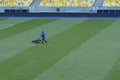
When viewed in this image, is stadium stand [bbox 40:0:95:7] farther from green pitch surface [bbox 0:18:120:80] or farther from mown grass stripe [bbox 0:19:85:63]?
green pitch surface [bbox 0:18:120:80]

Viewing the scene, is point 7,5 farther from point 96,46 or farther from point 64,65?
point 64,65

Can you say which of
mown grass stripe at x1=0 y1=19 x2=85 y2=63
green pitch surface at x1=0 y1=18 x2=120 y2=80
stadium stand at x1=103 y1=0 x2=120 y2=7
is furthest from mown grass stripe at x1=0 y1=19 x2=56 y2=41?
stadium stand at x1=103 y1=0 x2=120 y2=7

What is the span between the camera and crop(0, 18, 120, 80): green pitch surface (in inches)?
691

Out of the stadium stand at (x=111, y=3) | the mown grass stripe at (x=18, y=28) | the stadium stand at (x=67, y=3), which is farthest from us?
the stadium stand at (x=67, y=3)

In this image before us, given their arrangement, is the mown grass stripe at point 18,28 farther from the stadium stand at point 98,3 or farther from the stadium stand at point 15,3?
the stadium stand at point 15,3

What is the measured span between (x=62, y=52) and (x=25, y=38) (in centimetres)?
587

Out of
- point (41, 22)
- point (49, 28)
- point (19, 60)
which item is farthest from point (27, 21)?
point (19, 60)

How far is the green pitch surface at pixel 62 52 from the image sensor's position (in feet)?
57.6

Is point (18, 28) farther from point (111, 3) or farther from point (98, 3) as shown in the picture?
point (111, 3)

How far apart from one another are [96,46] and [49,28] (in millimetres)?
9264

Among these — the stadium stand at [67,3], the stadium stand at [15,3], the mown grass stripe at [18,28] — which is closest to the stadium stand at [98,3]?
the stadium stand at [67,3]

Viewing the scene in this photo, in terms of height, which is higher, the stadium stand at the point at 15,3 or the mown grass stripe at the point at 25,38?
the stadium stand at the point at 15,3

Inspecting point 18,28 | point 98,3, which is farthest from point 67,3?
point 18,28

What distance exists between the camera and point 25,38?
27.4 meters
